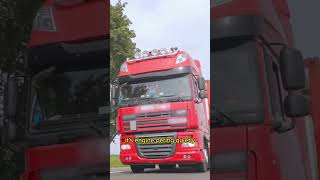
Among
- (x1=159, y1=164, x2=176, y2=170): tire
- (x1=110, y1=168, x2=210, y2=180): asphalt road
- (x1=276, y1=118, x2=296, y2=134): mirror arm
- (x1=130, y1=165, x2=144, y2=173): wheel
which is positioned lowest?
(x1=110, y1=168, x2=210, y2=180): asphalt road

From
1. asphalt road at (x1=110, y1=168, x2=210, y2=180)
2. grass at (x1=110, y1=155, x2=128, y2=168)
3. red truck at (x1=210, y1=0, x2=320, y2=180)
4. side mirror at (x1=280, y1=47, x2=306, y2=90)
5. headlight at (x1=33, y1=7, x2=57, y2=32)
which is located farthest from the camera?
headlight at (x1=33, y1=7, x2=57, y2=32)

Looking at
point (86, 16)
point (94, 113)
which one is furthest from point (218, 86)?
point (86, 16)

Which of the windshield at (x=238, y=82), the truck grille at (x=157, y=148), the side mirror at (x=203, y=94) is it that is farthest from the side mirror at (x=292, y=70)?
the truck grille at (x=157, y=148)

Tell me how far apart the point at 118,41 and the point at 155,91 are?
31cm

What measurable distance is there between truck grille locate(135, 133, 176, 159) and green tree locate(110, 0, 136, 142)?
20cm

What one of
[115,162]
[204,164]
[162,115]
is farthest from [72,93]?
[204,164]

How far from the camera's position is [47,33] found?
300 cm

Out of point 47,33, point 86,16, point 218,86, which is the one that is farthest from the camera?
point 47,33

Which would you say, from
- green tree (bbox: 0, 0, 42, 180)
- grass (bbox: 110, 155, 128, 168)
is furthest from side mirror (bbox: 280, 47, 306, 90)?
green tree (bbox: 0, 0, 42, 180)

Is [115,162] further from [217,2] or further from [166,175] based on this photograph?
[217,2]

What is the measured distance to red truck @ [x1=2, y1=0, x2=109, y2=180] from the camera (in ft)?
8.37

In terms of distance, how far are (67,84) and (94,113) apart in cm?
37

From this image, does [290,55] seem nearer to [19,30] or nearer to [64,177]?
[64,177]
